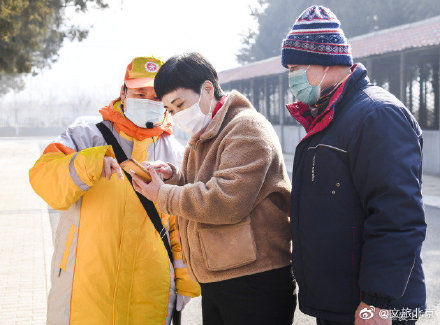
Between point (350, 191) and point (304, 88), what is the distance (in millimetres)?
472

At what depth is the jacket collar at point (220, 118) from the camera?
6.55ft

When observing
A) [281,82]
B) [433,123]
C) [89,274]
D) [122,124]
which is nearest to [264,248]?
[89,274]

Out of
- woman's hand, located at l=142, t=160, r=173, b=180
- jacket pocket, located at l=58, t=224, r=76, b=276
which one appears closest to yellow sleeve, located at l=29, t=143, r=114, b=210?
jacket pocket, located at l=58, t=224, r=76, b=276

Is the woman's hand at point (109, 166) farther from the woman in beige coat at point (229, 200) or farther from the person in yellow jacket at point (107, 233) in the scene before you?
the woman in beige coat at point (229, 200)

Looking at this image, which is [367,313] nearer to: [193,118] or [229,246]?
[229,246]

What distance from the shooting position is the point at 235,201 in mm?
1839

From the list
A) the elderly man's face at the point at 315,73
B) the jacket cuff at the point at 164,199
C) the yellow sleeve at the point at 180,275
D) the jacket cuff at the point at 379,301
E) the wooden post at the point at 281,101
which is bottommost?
the wooden post at the point at 281,101

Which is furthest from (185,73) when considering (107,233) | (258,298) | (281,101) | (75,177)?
(281,101)

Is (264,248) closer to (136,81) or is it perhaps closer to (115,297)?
(115,297)

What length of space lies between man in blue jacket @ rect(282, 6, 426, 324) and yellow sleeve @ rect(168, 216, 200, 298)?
792mm

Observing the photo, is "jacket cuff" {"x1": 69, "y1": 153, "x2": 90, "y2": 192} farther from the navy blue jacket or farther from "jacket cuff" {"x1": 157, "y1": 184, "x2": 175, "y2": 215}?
the navy blue jacket

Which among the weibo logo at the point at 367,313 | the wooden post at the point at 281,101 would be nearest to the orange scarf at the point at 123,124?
the weibo logo at the point at 367,313

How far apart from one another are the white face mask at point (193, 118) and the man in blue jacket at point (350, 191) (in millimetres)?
400

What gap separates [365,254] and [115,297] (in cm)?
124
